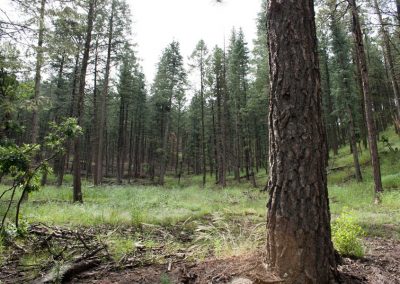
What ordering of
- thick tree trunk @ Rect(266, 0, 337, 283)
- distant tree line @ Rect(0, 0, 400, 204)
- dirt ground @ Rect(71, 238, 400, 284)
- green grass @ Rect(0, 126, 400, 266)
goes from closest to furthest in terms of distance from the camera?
thick tree trunk @ Rect(266, 0, 337, 283) → dirt ground @ Rect(71, 238, 400, 284) → green grass @ Rect(0, 126, 400, 266) → distant tree line @ Rect(0, 0, 400, 204)

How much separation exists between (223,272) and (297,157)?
1373mm

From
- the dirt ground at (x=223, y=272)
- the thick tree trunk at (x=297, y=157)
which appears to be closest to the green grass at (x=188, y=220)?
the dirt ground at (x=223, y=272)

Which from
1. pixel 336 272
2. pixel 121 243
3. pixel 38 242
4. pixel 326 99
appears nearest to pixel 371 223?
pixel 336 272

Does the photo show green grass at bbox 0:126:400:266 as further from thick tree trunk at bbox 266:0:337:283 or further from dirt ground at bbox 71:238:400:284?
thick tree trunk at bbox 266:0:337:283

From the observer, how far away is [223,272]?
9.75ft

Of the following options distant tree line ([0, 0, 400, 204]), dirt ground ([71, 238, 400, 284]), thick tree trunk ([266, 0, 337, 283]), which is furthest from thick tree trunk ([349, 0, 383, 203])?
thick tree trunk ([266, 0, 337, 283])

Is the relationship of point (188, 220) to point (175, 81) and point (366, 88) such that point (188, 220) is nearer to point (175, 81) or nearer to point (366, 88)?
point (366, 88)

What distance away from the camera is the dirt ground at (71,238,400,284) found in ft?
9.33

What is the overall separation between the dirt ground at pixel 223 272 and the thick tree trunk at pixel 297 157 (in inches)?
9.5

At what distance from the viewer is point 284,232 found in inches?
107

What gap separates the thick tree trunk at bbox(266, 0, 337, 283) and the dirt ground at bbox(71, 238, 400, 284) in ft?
0.79

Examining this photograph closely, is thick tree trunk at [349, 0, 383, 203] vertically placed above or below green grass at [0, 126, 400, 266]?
above

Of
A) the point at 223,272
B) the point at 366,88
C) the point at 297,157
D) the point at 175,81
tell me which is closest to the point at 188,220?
the point at 223,272

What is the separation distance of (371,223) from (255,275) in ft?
20.8
